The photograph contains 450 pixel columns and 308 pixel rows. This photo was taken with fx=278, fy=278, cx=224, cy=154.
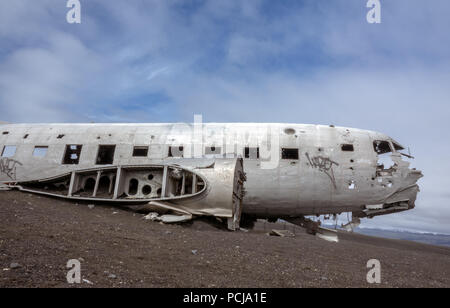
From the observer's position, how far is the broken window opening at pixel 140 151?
52.8ft

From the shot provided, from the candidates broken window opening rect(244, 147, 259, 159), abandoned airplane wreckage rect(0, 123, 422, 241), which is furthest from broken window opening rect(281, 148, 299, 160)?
broken window opening rect(244, 147, 259, 159)

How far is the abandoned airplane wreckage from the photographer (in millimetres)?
12578

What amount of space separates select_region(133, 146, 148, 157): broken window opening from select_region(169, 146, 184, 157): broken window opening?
154cm

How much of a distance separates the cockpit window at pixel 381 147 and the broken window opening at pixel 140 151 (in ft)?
42.9

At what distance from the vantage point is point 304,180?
14.8m

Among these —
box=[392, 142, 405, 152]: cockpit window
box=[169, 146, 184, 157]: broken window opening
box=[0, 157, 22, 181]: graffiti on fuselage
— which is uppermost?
box=[392, 142, 405, 152]: cockpit window

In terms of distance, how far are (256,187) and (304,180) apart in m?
2.57

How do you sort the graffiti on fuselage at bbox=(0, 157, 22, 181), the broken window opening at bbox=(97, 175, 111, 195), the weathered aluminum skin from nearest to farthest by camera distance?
the broken window opening at bbox=(97, 175, 111, 195) < the weathered aluminum skin < the graffiti on fuselage at bbox=(0, 157, 22, 181)

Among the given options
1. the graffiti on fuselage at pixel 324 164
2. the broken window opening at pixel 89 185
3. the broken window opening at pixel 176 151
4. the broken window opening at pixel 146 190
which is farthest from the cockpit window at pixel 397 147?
the broken window opening at pixel 89 185

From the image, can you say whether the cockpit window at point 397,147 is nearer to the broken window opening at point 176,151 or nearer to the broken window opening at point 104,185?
the broken window opening at point 176,151

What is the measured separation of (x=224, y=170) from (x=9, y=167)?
13460 mm

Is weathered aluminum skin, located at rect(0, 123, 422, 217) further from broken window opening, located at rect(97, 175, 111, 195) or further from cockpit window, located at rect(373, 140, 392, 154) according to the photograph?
broken window opening, located at rect(97, 175, 111, 195)
